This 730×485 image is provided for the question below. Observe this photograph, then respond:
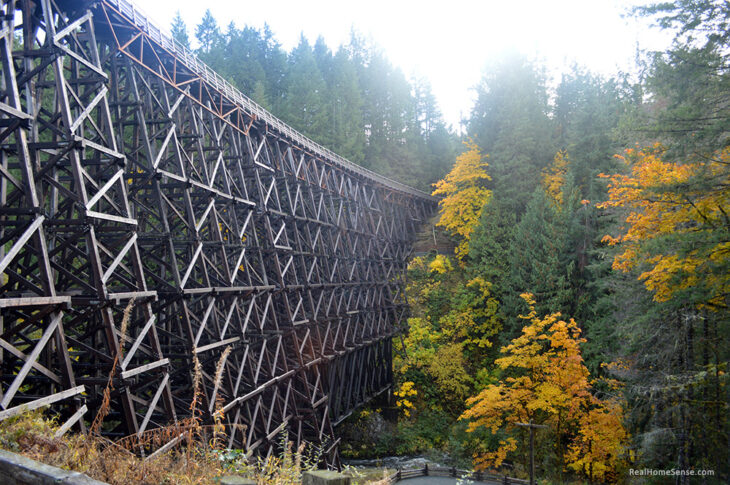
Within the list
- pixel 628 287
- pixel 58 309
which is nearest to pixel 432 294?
pixel 628 287

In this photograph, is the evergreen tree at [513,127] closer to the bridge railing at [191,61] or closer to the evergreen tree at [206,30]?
the bridge railing at [191,61]

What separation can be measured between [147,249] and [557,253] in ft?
63.5

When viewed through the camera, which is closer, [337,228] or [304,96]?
[337,228]

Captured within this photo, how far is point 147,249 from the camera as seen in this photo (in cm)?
1622

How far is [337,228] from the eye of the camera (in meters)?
22.2

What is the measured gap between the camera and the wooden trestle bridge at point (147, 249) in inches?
290

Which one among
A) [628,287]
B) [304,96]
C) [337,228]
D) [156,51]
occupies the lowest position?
[628,287]

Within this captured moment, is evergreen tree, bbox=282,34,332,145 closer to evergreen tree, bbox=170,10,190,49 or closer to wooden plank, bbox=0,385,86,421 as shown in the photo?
evergreen tree, bbox=170,10,190,49

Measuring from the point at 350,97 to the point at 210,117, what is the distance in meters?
34.5

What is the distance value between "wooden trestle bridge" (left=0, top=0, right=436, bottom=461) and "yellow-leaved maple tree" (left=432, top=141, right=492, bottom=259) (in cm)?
754

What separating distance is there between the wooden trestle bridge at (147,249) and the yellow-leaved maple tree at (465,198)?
7.54 metres

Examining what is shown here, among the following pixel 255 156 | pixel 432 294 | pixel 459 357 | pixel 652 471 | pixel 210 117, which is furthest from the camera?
pixel 432 294

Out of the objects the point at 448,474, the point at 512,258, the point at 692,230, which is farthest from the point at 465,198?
the point at 692,230

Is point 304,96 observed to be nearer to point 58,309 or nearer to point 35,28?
point 35,28
